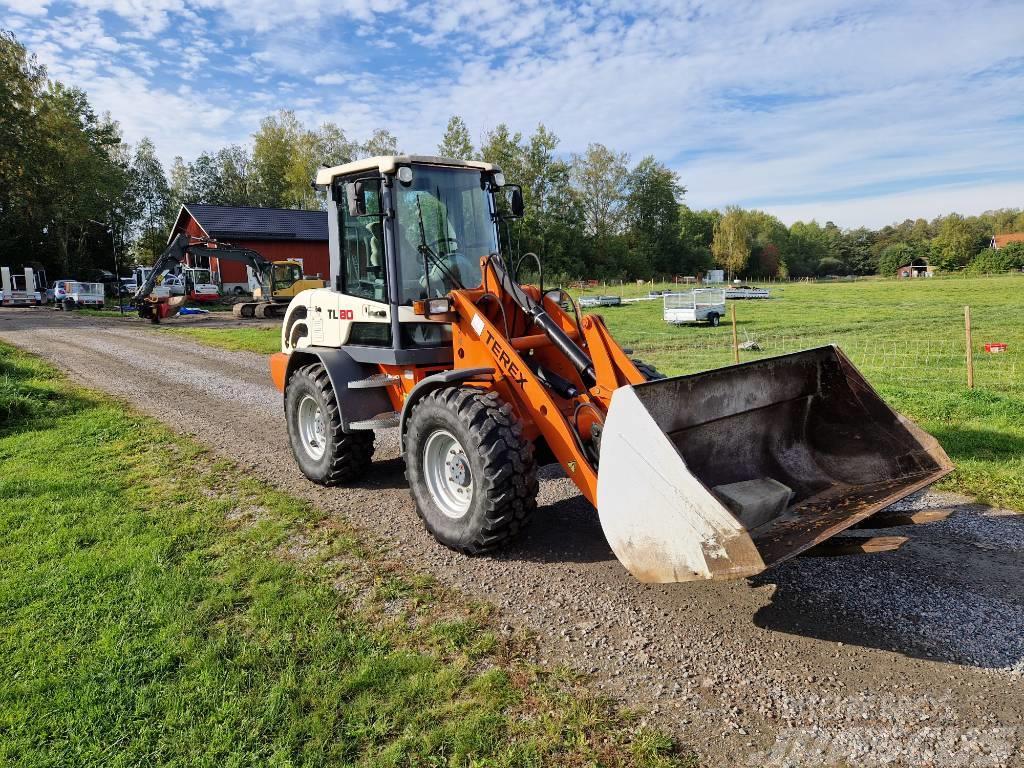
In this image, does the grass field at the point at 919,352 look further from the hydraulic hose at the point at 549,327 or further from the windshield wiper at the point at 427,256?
the windshield wiper at the point at 427,256

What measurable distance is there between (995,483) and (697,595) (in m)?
3.24

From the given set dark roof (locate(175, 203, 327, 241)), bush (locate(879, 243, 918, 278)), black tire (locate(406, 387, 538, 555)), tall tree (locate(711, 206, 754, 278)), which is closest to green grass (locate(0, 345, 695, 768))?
black tire (locate(406, 387, 538, 555))

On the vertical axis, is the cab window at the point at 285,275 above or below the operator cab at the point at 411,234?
above

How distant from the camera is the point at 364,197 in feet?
17.3

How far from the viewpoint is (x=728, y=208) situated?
107m

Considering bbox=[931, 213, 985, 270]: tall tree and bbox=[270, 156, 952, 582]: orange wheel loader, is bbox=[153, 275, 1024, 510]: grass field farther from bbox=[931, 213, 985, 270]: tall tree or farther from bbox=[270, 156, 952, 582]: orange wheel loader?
bbox=[931, 213, 985, 270]: tall tree

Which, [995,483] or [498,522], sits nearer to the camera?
[498,522]

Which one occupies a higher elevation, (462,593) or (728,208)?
(728,208)

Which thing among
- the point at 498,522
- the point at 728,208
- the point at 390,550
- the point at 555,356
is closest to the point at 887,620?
the point at 498,522

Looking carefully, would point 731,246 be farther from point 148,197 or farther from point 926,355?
point 926,355

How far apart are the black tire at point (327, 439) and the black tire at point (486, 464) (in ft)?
4.76

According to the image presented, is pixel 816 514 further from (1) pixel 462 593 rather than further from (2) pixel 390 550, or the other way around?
(2) pixel 390 550

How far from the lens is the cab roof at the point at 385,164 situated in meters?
5.26

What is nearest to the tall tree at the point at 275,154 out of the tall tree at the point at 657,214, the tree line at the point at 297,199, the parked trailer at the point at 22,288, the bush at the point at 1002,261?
the tree line at the point at 297,199
